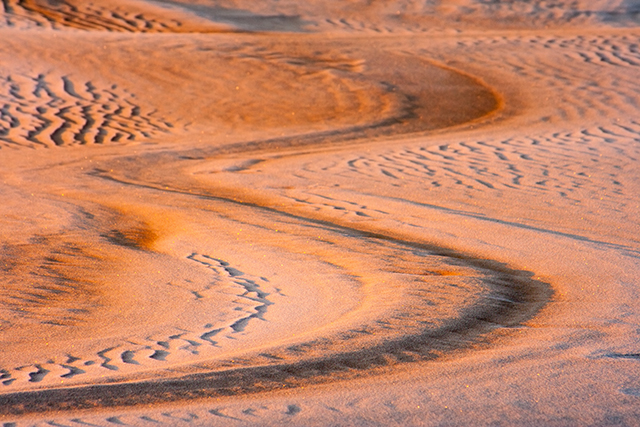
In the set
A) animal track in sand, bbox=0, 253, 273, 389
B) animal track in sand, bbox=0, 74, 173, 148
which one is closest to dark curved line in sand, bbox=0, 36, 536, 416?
animal track in sand, bbox=0, 253, 273, 389

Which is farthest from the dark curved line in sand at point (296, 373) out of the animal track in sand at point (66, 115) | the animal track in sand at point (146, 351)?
the animal track in sand at point (66, 115)

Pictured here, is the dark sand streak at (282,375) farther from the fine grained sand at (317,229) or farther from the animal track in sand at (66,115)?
the animal track in sand at (66,115)

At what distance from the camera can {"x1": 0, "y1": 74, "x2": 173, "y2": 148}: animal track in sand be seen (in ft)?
34.2

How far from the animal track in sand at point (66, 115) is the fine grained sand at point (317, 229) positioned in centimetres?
5

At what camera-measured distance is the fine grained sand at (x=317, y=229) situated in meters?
2.82

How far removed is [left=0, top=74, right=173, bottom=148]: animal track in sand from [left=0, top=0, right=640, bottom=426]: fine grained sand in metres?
0.05

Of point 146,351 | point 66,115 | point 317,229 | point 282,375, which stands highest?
point 282,375

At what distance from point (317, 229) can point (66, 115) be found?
6.98 meters

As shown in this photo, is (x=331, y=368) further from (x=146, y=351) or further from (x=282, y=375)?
(x=146, y=351)

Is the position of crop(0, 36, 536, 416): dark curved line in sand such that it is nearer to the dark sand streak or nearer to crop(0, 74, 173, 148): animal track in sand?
the dark sand streak

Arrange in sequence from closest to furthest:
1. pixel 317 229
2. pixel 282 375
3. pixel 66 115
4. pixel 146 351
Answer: pixel 282 375
pixel 146 351
pixel 317 229
pixel 66 115

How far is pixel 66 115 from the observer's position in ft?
37.3

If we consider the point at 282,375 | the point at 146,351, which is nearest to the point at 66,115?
the point at 146,351

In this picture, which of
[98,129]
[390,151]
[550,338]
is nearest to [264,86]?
[98,129]
